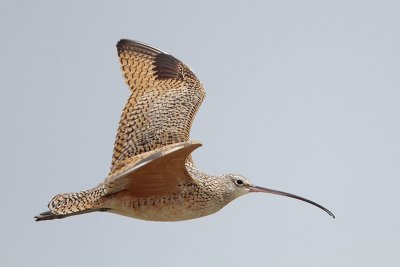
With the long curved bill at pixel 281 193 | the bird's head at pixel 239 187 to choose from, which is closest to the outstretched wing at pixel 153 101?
the bird's head at pixel 239 187

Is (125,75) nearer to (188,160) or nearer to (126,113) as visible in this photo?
(126,113)

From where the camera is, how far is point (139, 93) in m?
16.2

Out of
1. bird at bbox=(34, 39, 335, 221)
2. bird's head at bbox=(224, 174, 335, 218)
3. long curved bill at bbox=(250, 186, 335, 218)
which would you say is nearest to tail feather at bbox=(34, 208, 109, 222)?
bird at bbox=(34, 39, 335, 221)

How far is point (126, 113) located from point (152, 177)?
2482 mm

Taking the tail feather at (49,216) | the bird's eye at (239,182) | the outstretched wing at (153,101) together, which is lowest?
the tail feather at (49,216)

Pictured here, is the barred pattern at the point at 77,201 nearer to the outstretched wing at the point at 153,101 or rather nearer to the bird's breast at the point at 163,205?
the bird's breast at the point at 163,205

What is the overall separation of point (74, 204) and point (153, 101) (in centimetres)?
294

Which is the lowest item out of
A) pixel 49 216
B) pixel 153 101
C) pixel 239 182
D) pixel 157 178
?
pixel 49 216

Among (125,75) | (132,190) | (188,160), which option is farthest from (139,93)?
(132,190)

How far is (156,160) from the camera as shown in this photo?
12.5 m

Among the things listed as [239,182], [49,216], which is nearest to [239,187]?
[239,182]

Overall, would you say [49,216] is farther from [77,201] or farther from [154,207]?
[154,207]

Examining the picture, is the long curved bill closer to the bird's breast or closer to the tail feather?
the bird's breast

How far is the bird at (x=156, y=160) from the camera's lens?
13.3 meters
